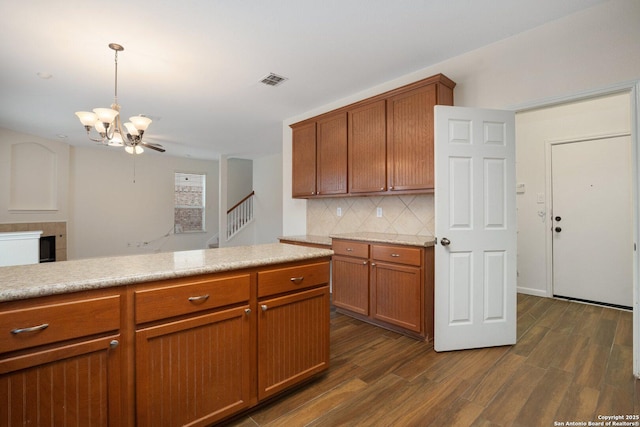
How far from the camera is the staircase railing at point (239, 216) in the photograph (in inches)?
307

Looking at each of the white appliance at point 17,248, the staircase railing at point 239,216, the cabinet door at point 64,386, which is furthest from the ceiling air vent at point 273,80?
the staircase railing at point 239,216

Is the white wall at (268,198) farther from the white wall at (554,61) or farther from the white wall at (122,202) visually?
the white wall at (554,61)

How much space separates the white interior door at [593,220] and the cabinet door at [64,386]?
476cm

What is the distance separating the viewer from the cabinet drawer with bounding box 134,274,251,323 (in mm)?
1325

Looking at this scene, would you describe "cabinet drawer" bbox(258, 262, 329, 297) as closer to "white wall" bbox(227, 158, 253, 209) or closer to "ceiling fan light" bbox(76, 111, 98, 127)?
"ceiling fan light" bbox(76, 111, 98, 127)

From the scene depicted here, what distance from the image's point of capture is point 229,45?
8.40 ft

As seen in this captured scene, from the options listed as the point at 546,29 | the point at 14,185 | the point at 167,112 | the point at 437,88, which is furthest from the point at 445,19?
the point at 14,185

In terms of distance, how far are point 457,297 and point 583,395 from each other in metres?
0.92

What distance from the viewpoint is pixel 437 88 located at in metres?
2.71

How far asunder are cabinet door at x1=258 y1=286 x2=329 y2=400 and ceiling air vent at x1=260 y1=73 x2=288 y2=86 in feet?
7.65

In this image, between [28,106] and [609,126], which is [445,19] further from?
[28,106]

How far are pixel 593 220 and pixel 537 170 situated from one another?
34.1 inches

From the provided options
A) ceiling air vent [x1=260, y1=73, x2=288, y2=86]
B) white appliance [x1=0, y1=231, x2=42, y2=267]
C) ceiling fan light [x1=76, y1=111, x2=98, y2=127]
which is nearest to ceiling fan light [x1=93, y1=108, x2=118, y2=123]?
ceiling fan light [x1=76, y1=111, x2=98, y2=127]

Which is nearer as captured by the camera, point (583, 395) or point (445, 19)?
point (583, 395)
